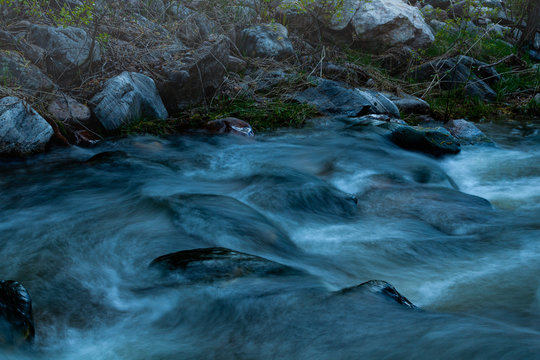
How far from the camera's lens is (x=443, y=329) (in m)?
1.65

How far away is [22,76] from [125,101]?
1016 millimetres

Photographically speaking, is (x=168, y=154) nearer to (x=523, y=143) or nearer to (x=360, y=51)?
(x=523, y=143)

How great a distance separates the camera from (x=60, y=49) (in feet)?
17.6

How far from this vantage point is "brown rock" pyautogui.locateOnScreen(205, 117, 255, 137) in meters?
5.85

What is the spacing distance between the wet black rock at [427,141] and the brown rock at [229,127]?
5.75ft

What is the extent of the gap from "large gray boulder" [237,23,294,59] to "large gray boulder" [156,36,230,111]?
145cm

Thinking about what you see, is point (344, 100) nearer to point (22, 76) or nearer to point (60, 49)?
point (60, 49)

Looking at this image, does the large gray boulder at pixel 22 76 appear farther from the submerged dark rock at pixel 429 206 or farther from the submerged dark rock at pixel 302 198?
the submerged dark rock at pixel 429 206

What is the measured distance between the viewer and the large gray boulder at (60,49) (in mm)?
5336

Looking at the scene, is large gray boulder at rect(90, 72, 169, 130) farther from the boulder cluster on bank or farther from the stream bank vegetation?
the stream bank vegetation

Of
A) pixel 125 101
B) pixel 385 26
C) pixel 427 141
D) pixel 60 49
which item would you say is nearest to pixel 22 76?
pixel 60 49

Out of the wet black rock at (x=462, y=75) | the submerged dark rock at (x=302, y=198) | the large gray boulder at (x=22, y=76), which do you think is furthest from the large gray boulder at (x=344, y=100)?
the large gray boulder at (x=22, y=76)

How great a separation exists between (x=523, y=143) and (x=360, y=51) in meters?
4.00

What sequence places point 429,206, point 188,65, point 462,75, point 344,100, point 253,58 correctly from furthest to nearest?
point 462,75 < point 253,58 < point 344,100 < point 188,65 < point 429,206
